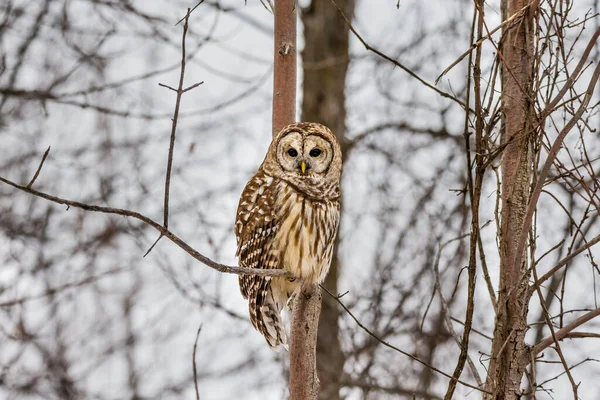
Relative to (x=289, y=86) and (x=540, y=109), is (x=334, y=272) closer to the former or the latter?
(x=289, y=86)

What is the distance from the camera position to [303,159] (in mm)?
3914

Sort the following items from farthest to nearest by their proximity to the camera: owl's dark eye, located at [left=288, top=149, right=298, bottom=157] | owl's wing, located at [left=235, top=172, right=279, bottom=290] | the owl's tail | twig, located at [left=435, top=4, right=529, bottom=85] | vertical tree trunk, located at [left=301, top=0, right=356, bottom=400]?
vertical tree trunk, located at [left=301, top=0, right=356, bottom=400] < the owl's tail < owl's dark eye, located at [left=288, top=149, right=298, bottom=157] < owl's wing, located at [left=235, top=172, right=279, bottom=290] < twig, located at [left=435, top=4, right=529, bottom=85]

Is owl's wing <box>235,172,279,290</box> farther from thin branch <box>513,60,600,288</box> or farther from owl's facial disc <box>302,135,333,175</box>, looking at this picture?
thin branch <box>513,60,600,288</box>

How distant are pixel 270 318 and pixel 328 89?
3707 millimetres

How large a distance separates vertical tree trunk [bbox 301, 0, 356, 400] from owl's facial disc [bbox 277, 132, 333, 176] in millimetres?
2693

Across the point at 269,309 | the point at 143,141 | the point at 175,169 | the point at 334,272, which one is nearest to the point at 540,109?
the point at 269,309

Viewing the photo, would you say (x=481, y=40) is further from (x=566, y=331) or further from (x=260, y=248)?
(x=260, y=248)

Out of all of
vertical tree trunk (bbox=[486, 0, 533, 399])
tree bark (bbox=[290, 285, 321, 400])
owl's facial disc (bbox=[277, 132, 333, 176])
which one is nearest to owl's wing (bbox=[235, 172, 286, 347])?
owl's facial disc (bbox=[277, 132, 333, 176])

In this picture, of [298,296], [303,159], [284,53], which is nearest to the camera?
[298,296]

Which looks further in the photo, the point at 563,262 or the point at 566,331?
the point at 566,331

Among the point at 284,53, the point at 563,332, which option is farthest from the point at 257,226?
the point at 563,332

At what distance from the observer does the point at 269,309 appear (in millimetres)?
4035

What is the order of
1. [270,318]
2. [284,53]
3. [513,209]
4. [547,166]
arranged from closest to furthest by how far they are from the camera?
[547,166] → [513,209] → [284,53] → [270,318]

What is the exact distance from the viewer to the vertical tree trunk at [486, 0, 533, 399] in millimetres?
2473
